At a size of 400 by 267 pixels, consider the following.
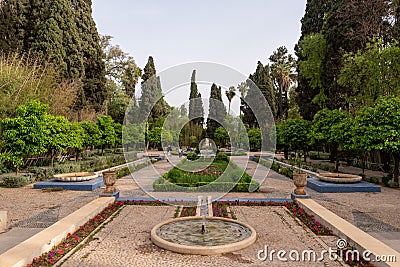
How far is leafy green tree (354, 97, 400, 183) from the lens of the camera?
11.9m

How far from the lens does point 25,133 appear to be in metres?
13.1

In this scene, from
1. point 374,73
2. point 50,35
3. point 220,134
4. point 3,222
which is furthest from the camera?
point 220,134

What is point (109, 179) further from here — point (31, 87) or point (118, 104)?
point (118, 104)

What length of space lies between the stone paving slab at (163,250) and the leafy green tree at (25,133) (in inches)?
265

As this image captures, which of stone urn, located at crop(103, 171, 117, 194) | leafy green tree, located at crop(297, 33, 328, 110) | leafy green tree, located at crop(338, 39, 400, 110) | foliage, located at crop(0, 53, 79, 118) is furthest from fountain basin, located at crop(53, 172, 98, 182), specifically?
leafy green tree, located at crop(297, 33, 328, 110)

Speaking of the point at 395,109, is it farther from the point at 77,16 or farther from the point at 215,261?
the point at 77,16

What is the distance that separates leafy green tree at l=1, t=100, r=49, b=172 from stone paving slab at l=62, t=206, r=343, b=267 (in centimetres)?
673

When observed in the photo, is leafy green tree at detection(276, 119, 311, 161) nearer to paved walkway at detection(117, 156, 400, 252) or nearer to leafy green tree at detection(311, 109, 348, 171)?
leafy green tree at detection(311, 109, 348, 171)

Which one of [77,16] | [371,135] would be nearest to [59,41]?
[77,16]

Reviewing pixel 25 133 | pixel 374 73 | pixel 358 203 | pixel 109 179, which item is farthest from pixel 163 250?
pixel 374 73

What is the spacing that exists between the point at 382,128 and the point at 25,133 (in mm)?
13649

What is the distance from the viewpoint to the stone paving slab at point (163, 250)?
5230 millimetres

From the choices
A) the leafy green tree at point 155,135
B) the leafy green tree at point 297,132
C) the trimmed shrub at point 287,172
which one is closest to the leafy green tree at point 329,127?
the trimmed shrub at point 287,172

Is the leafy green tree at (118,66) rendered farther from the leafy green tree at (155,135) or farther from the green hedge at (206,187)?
the green hedge at (206,187)
